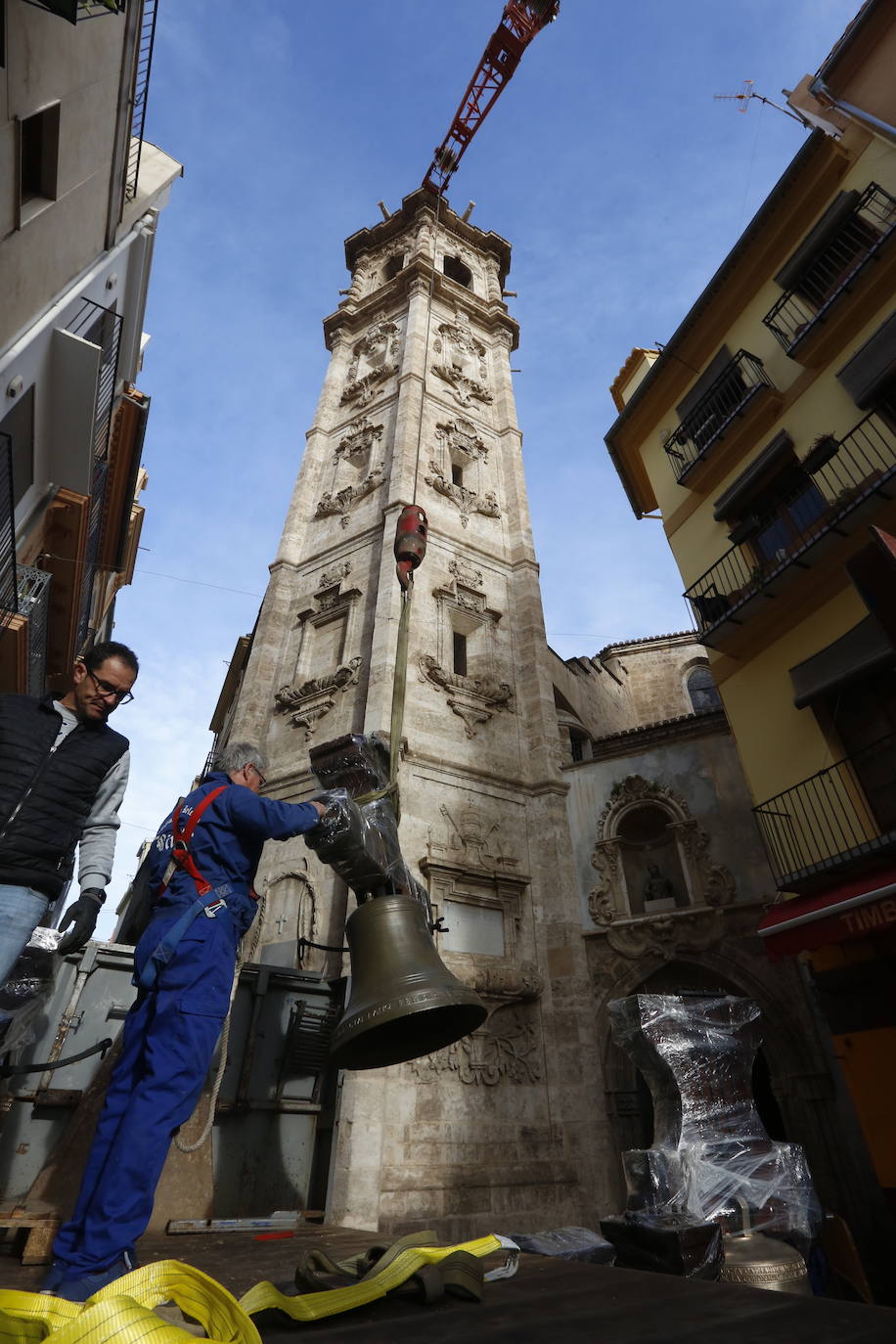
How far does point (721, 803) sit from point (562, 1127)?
16.4ft

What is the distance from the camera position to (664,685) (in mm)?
19984

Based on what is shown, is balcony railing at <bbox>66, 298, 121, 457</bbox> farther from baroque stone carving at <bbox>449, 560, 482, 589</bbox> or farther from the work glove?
the work glove

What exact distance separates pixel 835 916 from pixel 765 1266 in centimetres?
402

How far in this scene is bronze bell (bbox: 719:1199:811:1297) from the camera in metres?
3.45

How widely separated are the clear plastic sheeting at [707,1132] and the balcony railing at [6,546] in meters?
8.11

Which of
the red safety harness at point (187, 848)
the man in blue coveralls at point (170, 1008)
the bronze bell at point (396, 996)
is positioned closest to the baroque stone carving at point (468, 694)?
the man in blue coveralls at point (170, 1008)

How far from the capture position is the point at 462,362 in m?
19.2

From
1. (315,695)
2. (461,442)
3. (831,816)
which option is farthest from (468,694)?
(461,442)

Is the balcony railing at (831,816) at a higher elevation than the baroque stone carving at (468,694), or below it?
below

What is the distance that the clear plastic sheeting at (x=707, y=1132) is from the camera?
480 cm

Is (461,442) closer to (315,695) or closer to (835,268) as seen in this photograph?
(315,695)

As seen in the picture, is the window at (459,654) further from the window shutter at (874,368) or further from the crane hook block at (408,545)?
the window shutter at (874,368)

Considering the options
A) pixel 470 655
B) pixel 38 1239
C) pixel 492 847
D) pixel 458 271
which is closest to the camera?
pixel 38 1239

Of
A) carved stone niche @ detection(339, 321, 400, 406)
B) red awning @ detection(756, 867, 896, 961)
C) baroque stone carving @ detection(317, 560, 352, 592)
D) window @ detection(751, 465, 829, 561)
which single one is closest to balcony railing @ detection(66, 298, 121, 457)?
baroque stone carving @ detection(317, 560, 352, 592)
